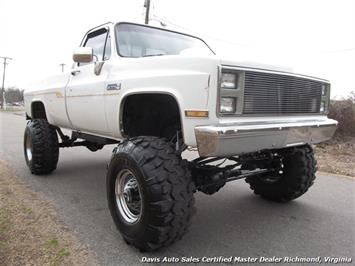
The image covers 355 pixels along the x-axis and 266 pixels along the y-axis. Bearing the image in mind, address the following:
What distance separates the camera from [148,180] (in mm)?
2850

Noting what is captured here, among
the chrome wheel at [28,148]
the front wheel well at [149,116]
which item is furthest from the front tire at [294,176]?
the chrome wheel at [28,148]

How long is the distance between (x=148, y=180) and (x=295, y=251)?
153 cm

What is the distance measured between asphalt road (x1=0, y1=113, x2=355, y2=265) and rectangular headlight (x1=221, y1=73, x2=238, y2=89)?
4.91ft

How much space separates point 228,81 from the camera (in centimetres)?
278

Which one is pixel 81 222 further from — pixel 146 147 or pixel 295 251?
→ pixel 295 251

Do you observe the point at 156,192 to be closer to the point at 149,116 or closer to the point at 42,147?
the point at 149,116

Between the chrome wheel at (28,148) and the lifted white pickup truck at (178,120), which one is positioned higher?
the lifted white pickup truck at (178,120)

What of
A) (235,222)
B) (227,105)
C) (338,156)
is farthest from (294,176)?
(338,156)

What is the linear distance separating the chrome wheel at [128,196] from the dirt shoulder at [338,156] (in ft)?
16.0

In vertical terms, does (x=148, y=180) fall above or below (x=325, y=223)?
above

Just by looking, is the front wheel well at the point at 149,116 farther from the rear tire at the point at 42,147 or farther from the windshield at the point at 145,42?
the rear tire at the point at 42,147

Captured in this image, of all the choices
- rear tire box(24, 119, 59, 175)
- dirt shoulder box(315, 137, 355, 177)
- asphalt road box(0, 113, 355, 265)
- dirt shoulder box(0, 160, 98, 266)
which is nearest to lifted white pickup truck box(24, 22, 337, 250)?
asphalt road box(0, 113, 355, 265)

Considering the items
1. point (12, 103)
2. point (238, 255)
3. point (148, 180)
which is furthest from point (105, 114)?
point (12, 103)

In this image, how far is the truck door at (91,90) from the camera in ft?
13.3
